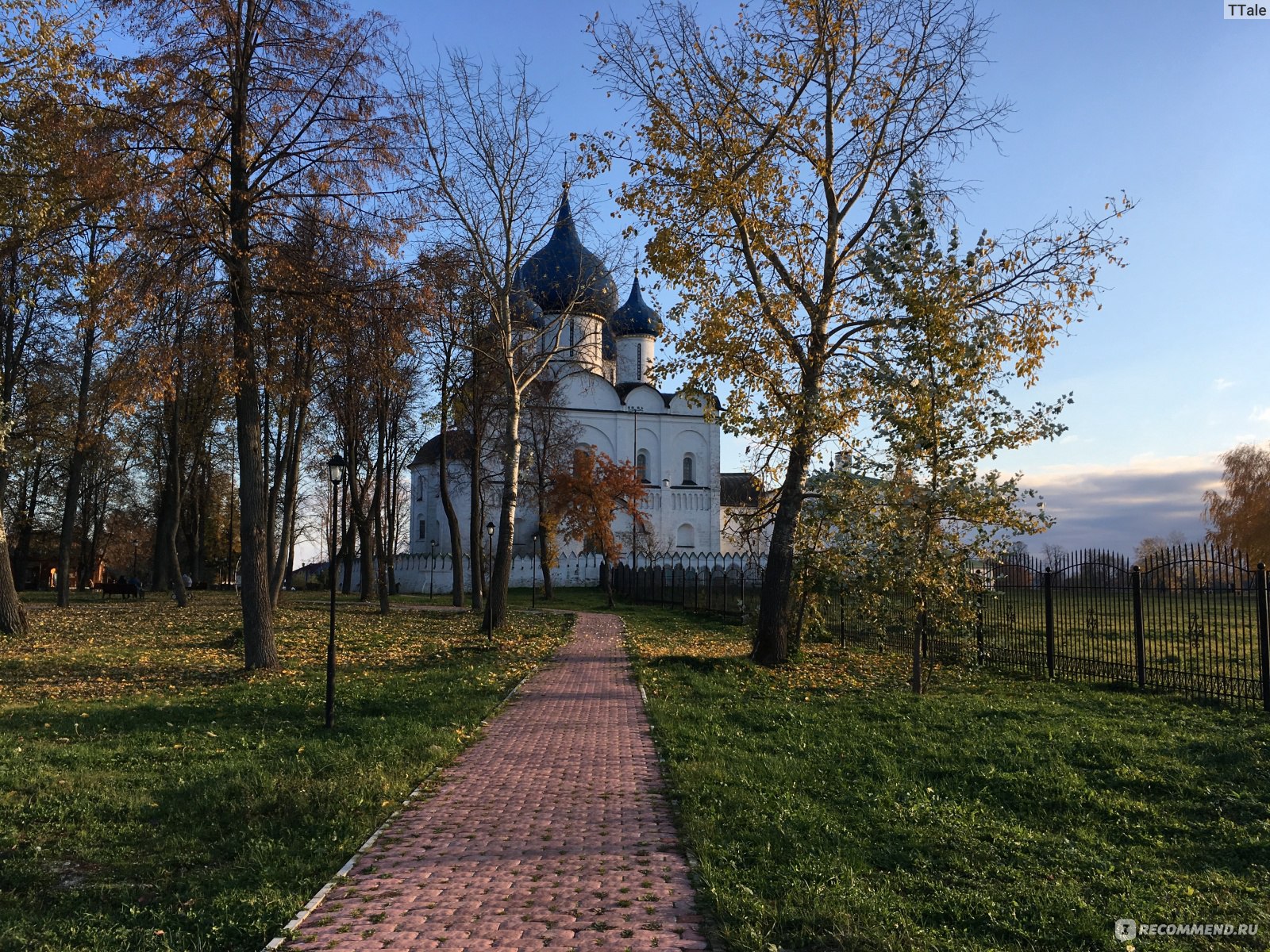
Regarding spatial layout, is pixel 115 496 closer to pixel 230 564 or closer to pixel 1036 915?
pixel 230 564

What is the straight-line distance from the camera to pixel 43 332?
26844mm

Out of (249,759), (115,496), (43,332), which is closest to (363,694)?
(249,759)

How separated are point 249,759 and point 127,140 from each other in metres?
9.48

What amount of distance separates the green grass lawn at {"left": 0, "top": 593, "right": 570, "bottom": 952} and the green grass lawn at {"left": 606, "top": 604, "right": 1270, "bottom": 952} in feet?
7.66

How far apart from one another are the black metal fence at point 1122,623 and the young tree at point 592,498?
25.1 metres

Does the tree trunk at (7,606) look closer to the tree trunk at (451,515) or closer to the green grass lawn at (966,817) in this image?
the tree trunk at (451,515)

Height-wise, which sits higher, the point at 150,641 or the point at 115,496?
the point at 115,496

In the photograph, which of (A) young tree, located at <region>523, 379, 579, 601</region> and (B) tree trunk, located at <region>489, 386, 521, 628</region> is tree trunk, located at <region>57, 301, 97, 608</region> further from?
(A) young tree, located at <region>523, 379, 579, 601</region>

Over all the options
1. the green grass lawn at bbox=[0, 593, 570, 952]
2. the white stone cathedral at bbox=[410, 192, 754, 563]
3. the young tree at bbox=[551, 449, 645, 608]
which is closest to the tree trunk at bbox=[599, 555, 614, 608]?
the young tree at bbox=[551, 449, 645, 608]

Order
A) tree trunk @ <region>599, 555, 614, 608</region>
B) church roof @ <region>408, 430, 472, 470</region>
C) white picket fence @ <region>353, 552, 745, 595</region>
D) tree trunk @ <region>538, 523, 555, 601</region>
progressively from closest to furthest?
1. church roof @ <region>408, 430, 472, 470</region>
2. tree trunk @ <region>599, 555, 614, 608</region>
3. tree trunk @ <region>538, 523, 555, 601</region>
4. white picket fence @ <region>353, 552, 745, 595</region>

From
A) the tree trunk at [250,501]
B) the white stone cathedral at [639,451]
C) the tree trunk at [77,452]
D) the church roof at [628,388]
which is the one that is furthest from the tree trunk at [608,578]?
the tree trunk at [250,501]

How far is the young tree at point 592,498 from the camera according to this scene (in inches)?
1602

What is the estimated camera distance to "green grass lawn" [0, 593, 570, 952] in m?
4.76

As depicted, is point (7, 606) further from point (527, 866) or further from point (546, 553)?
point (546, 553)
